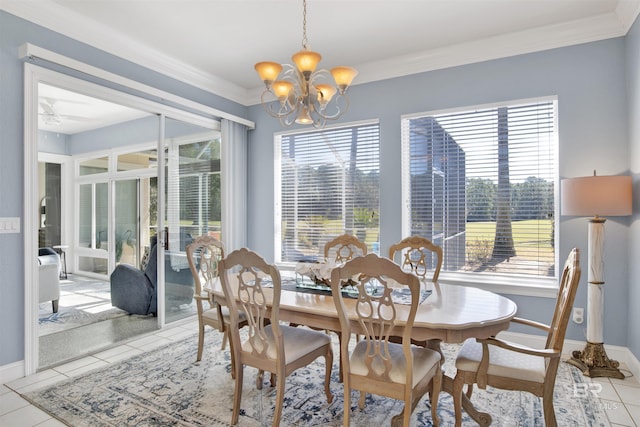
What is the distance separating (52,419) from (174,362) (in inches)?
36.0

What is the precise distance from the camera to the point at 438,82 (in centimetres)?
367

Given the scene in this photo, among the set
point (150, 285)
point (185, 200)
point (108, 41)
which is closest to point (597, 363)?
point (185, 200)

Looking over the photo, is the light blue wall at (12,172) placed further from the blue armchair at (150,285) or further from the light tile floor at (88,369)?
the blue armchair at (150,285)

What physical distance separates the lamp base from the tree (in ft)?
3.14

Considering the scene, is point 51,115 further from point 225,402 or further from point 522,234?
point 522,234

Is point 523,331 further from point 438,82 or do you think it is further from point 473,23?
point 473,23

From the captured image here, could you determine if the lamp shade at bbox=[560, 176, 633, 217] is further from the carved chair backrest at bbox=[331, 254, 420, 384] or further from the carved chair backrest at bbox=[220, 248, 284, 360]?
the carved chair backrest at bbox=[220, 248, 284, 360]

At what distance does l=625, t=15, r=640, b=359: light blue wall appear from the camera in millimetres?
2701

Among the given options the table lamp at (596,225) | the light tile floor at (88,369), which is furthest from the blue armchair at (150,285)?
the table lamp at (596,225)

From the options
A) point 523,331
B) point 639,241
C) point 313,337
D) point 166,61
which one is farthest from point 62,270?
point 639,241

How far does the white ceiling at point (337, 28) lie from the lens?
9.23 ft

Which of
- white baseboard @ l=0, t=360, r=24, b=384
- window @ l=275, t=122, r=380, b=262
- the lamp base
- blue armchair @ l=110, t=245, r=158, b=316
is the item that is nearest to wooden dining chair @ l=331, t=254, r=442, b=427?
the lamp base

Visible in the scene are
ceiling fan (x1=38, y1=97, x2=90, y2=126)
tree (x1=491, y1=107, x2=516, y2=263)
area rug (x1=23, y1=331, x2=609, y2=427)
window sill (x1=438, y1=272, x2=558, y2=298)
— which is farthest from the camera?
ceiling fan (x1=38, y1=97, x2=90, y2=126)

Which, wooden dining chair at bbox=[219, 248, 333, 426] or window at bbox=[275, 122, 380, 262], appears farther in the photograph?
window at bbox=[275, 122, 380, 262]
